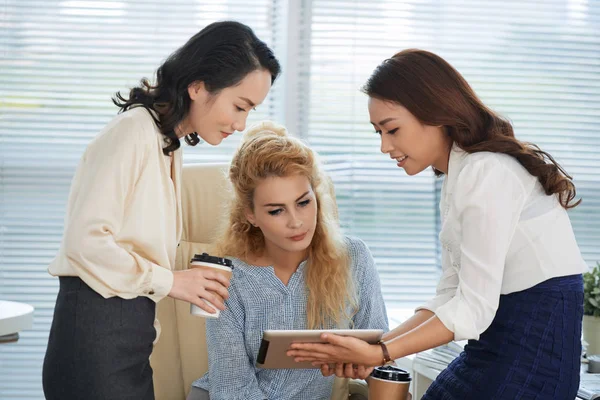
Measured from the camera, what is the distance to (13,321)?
2.08 metres

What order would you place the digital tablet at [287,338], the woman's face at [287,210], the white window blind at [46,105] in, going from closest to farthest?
the digital tablet at [287,338]
the woman's face at [287,210]
the white window blind at [46,105]

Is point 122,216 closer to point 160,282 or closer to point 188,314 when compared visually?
point 160,282

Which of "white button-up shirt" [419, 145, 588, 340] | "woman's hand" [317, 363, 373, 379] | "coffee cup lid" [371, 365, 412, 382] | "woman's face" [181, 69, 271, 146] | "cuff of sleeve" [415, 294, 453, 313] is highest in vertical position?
"woman's face" [181, 69, 271, 146]

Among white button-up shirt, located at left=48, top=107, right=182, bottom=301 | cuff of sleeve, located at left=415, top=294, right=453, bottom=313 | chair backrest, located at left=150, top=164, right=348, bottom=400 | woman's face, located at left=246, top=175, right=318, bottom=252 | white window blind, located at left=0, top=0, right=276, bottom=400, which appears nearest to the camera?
white button-up shirt, located at left=48, top=107, right=182, bottom=301

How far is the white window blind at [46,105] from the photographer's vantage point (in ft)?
9.75

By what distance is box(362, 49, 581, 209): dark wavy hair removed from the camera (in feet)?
4.95

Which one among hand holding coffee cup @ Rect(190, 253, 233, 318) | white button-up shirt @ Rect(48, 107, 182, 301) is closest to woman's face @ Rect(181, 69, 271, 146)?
white button-up shirt @ Rect(48, 107, 182, 301)

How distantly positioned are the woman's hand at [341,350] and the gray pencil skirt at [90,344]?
0.38 metres

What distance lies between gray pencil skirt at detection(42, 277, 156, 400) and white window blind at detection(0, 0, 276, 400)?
1.60m

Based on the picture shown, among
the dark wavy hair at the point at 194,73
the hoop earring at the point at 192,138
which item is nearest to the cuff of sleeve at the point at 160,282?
the dark wavy hair at the point at 194,73

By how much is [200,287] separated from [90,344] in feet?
0.78

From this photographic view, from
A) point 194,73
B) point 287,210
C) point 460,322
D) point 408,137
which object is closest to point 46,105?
point 287,210

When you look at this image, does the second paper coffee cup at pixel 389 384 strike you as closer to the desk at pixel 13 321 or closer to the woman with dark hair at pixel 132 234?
the woman with dark hair at pixel 132 234

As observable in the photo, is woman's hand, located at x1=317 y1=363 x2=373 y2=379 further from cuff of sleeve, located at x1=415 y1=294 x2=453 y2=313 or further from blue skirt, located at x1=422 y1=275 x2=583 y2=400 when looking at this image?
blue skirt, located at x1=422 y1=275 x2=583 y2=400
